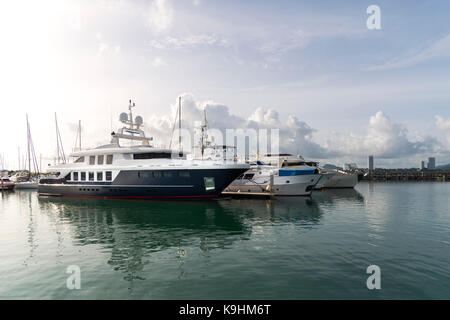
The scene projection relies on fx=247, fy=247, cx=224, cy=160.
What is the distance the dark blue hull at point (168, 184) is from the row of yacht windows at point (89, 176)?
78 centimetres

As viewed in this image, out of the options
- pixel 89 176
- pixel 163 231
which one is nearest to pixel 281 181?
pixel 163 231

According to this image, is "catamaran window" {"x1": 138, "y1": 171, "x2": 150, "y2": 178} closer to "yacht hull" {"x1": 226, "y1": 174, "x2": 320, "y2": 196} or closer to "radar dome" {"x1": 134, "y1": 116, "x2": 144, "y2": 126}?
"radar dome" {"x1": 134, "y1": 116, "x2": 144, "y2": 126}

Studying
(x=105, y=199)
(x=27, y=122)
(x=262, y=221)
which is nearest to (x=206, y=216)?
(x=262, y=221)

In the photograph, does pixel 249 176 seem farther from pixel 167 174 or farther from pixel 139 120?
pixel 139 120

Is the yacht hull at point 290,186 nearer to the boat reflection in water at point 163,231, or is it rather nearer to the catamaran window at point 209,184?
the catamaran window at point 209,184

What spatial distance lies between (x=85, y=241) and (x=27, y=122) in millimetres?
63763

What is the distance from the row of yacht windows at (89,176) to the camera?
90.8 feet

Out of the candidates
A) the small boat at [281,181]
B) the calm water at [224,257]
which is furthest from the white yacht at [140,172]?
the small boat at [281,181]

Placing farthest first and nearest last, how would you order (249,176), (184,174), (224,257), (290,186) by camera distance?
(249,176) → (290,186) → (184,174) → (224,257)

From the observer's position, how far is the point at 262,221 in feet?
57.3

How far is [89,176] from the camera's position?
29.0m

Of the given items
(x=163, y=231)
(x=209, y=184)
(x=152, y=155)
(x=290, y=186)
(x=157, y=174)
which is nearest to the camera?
(x=163, y=231)

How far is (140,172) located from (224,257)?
18.5 metres
